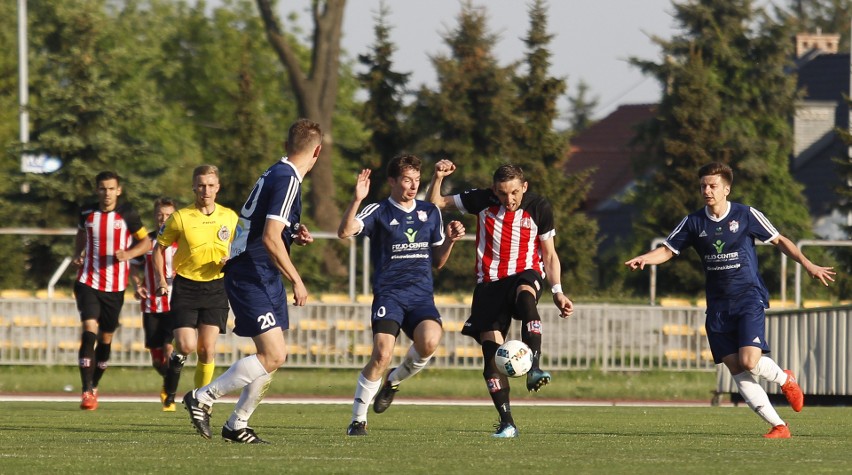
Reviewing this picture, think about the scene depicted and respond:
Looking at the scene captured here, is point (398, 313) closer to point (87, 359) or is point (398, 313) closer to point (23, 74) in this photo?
point (87, 359)

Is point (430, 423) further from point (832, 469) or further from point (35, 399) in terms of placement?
point (35, 399)

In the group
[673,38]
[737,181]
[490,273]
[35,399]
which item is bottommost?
[35,399]

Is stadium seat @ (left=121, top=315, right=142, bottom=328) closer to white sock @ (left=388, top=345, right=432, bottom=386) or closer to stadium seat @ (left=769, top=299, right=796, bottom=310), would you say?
stadium seat @ (left=769, top=299, right=796, bottom=310)

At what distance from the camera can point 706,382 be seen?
22266 millimetres

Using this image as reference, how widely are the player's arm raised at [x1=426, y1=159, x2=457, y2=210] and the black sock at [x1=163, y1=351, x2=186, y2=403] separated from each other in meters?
3.70

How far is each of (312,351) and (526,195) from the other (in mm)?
11114

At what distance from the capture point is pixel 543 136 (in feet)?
112

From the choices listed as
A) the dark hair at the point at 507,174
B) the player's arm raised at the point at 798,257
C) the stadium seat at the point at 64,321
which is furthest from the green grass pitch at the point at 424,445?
the stadium seat at the point at 64,321

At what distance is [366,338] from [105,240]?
7.36 m

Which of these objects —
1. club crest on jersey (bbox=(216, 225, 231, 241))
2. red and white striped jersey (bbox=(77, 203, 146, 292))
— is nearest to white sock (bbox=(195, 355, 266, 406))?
club crest on jersey (bbox=(216, 225, 231, 241))

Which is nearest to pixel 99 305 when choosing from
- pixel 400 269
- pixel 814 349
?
pixel 400 269

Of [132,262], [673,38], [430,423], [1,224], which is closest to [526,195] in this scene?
[430,423]

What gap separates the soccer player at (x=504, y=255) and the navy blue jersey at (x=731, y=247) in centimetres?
107

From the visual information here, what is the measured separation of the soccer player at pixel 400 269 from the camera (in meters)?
10.8
